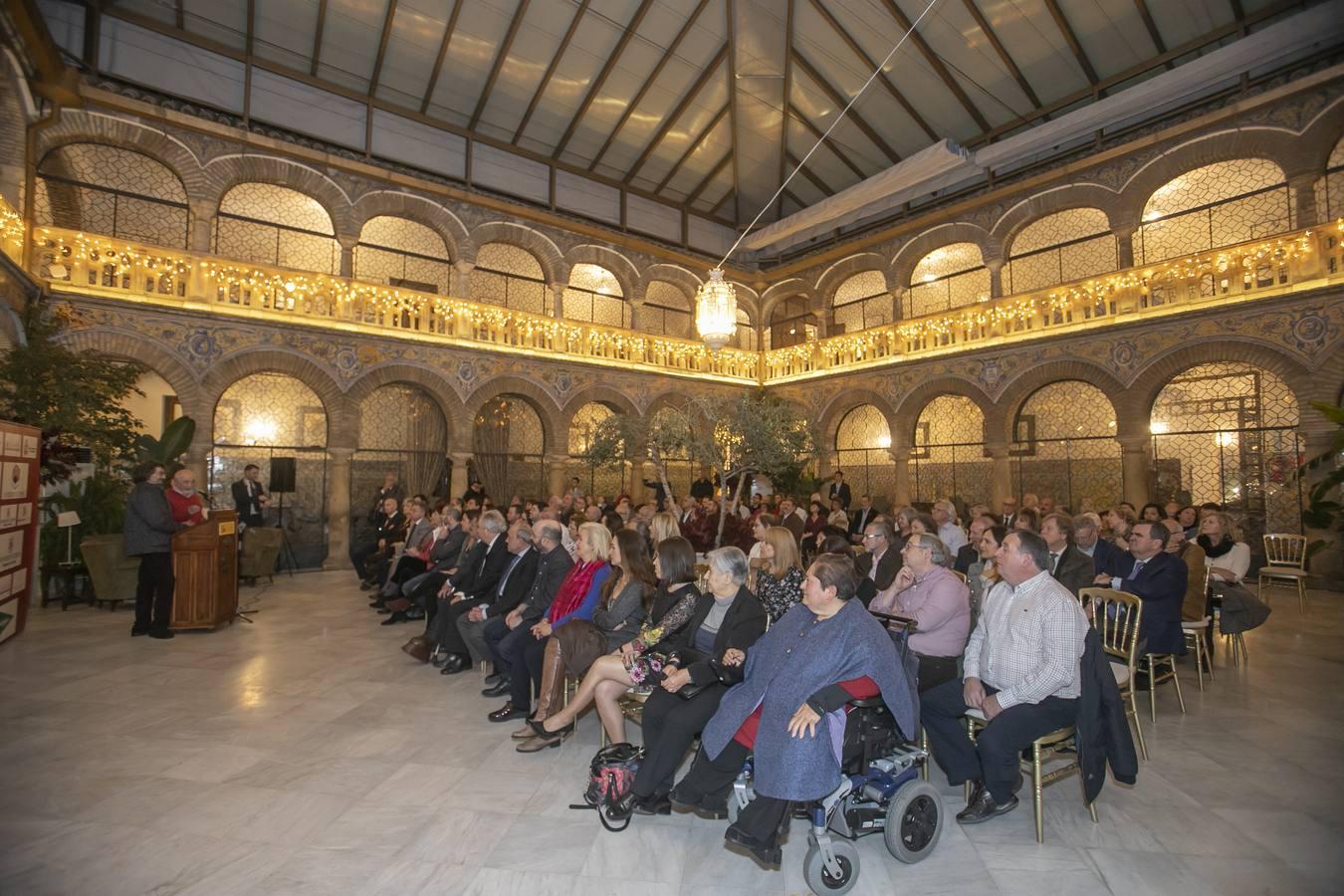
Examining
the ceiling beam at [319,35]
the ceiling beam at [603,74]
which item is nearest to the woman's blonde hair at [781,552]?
the ceiling beam at [603,74]

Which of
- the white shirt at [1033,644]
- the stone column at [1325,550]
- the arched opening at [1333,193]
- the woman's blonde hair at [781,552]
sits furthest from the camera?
the arched opening at [1333,193]

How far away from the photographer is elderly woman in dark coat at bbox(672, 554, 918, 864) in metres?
2.60

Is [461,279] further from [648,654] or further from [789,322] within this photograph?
[648,654]

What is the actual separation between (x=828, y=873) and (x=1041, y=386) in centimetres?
1205

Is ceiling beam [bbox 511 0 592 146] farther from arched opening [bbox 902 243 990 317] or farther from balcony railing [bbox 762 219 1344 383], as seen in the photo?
arched opening [bbox 902 243 990 317]

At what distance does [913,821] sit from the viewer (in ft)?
9.34

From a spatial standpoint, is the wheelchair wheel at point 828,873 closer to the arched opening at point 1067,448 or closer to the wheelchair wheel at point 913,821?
the wheelchair wheel at point 913,821

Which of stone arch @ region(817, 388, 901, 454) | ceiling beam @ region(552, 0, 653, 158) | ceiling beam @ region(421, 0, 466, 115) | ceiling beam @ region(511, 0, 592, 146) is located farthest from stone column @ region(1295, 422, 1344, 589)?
ceiling beam @ region(421, 0, 466, 115)

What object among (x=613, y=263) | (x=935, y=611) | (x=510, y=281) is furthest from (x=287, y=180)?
(x=935, y=611)

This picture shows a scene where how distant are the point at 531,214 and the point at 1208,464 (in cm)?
1396

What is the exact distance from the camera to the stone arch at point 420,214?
12539 millimetres

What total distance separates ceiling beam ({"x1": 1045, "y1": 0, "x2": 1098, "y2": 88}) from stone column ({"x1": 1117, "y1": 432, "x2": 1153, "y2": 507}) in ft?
19.7

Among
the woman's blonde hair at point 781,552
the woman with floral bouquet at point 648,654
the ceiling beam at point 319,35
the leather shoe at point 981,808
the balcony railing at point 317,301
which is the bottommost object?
the leather shoe at point 981,808

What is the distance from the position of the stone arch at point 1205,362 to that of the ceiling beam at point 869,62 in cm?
611
